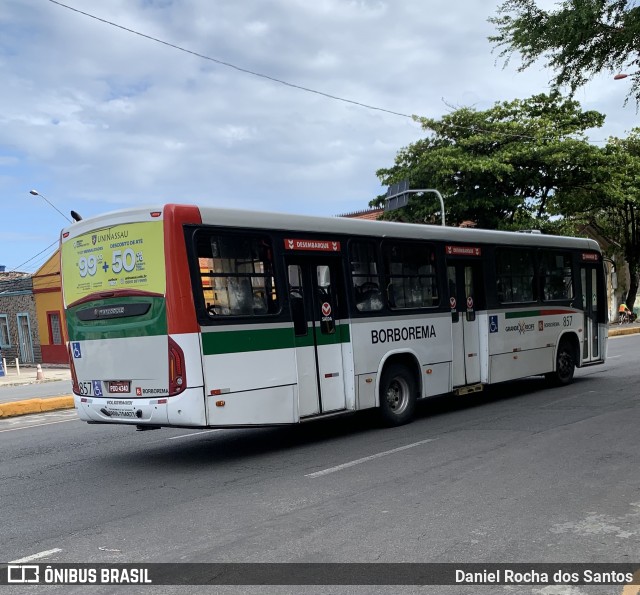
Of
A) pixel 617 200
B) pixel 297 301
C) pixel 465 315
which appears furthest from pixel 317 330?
pixel 617 200

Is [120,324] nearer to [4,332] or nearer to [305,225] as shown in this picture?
[305,225]

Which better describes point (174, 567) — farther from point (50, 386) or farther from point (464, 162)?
point (464, 162)

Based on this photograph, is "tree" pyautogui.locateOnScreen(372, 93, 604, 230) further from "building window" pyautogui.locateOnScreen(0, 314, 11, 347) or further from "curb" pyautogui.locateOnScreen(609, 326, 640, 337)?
"building window" pyautogui.locateOnScreen(0, 314, 11, 347)

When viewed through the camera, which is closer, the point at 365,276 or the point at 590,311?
the point at 365,276

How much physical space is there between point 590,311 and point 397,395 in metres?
6.64

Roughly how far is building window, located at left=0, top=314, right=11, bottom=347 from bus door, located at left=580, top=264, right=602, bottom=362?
110 feet

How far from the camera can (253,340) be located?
26.5 ft

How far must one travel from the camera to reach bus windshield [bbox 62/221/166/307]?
7.71 metres

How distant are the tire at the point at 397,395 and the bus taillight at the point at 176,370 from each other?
3291mm

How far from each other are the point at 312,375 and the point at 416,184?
2335 centimetres

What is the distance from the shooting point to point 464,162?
28.7 m

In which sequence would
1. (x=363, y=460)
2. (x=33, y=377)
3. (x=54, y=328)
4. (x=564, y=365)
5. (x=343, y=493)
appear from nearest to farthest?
(x=343, y=493) → (x=363, y=460) → (x=564, y=365) → (x=33, y=377) → (x=54, y=328)

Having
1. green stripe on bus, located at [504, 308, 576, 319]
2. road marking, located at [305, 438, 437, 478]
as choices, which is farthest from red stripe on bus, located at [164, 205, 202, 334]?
green stripe on bus, located at [504, 308, 576, 319]

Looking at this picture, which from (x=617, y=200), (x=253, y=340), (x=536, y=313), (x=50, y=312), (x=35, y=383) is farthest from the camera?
(x=50, y=312)
